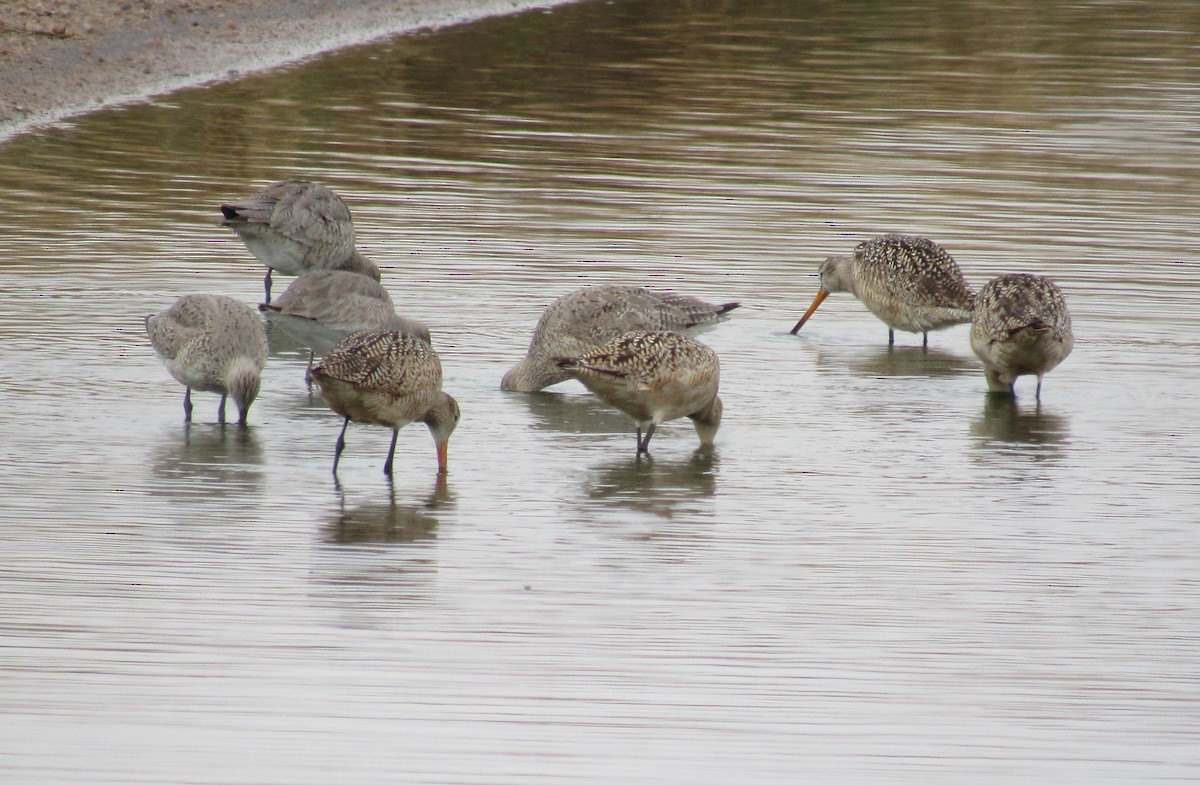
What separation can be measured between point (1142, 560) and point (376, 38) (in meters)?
18.6

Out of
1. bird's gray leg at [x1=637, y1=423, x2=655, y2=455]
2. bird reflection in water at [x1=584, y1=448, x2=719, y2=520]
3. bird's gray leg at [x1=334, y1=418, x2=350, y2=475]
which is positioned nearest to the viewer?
bird reflection in water at [x1=584, y1=448, x2=719, y2=520]

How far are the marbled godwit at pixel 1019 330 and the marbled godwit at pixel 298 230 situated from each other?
13.3 feet

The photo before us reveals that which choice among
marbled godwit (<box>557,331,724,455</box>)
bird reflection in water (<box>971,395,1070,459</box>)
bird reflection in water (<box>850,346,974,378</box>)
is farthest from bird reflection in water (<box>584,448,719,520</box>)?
bird reflection in water (<box>850,346,974,378</box>)

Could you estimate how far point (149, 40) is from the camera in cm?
2252

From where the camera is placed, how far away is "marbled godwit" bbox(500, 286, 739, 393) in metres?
10.4

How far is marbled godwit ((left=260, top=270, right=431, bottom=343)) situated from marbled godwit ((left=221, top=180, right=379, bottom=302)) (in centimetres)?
173

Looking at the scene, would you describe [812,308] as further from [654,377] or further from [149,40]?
[149,40]

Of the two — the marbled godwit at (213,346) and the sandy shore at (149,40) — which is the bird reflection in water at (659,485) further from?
the sandy shore at (149,40)

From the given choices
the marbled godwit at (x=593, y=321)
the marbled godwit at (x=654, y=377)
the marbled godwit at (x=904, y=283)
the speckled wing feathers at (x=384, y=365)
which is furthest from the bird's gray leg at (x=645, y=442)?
the marbled godwit at (x=904, y=283)

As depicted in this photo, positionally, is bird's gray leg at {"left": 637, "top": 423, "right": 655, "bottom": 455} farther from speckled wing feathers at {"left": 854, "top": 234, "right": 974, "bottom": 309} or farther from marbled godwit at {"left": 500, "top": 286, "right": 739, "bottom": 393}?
A: speckled wing feathers at {"left": 854, "top": 234, "right": 974, "bottom": 309}

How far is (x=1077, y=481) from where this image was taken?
29.0ft

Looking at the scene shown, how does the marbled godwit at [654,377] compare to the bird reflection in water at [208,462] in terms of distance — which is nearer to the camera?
the bird reflection in water at [208,462]

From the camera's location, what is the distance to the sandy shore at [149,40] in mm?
20062

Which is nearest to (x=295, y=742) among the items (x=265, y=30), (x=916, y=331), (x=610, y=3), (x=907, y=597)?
(x=907, y=597)
